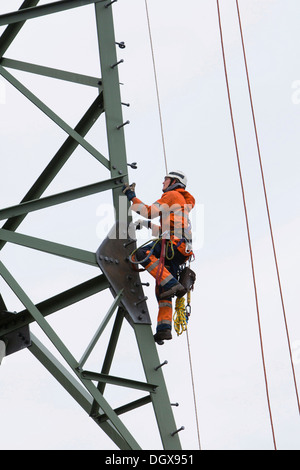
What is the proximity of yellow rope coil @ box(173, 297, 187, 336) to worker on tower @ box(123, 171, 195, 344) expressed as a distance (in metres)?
0.17

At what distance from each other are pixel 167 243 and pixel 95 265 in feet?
3.31

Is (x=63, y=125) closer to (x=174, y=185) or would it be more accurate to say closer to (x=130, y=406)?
(x=174, y=185)

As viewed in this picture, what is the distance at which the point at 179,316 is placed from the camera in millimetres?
15289

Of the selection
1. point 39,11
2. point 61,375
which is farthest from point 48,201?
point 39,11

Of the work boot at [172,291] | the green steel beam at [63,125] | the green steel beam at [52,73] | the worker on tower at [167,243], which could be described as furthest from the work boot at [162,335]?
the green steel beam at [52,73]

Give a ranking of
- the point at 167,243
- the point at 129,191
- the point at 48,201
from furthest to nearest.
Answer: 1. the point at 167,243
2. the point at 129,191
3. the point at 48,201

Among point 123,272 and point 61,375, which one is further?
point 61,375

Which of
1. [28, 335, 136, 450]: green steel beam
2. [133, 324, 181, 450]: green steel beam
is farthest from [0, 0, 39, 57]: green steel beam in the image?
[133, 324, 181, 450]: green steel beam

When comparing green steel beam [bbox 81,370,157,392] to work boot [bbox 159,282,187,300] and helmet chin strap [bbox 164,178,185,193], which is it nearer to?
work boot [bbox 159,282,187,300]

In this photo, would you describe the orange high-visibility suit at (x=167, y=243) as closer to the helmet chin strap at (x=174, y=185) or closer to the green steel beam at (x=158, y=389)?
the helmet chin strap at (x=174, y=185)

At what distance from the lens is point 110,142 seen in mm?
15203

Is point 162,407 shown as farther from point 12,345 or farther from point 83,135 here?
point 83,135

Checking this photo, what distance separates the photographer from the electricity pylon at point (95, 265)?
557 inches
